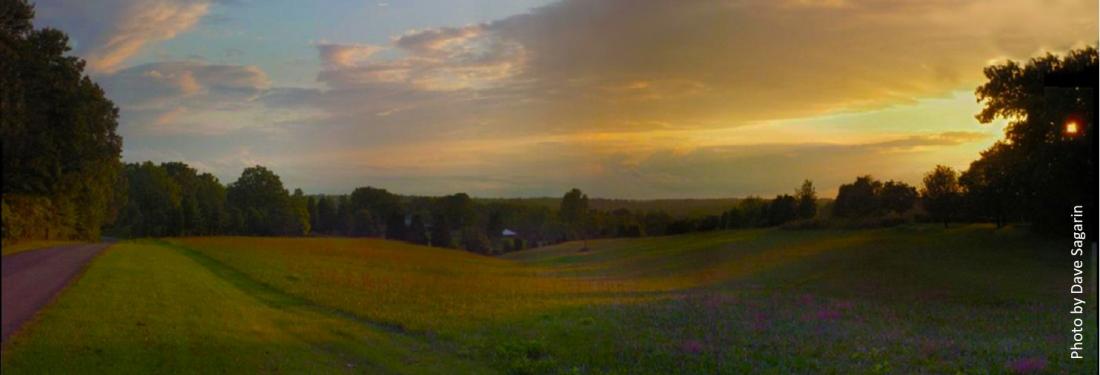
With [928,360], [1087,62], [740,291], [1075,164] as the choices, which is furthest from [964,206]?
[928,360]

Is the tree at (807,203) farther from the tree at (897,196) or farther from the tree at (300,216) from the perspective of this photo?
the tree at (300,216)

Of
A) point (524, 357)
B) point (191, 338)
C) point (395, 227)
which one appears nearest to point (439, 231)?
point (395, 227)

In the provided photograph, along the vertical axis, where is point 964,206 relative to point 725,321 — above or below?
above

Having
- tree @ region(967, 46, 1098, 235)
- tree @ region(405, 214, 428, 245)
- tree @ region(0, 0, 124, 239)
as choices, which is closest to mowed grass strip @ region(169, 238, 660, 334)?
tree @ region(405, 214, 428, 245)

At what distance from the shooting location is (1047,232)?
44969 mm

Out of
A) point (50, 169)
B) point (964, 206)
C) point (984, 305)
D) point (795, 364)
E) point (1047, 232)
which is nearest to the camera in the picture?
point (50, 169)

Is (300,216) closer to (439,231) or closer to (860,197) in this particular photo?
(439,231)

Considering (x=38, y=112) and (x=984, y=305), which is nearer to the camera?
(x=38, y=112)

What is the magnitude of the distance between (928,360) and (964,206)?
40786mm

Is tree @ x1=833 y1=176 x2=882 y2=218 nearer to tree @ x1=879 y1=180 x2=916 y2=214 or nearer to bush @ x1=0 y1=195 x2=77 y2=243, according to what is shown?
tree @ x1=879 y1=180 x2=916 y2=214

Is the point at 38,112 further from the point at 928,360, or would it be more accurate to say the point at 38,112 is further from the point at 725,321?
the point at 725,321

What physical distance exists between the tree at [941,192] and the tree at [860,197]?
252 inches

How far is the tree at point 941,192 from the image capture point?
54719 millimetres

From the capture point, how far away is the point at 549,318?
81.3 feet
